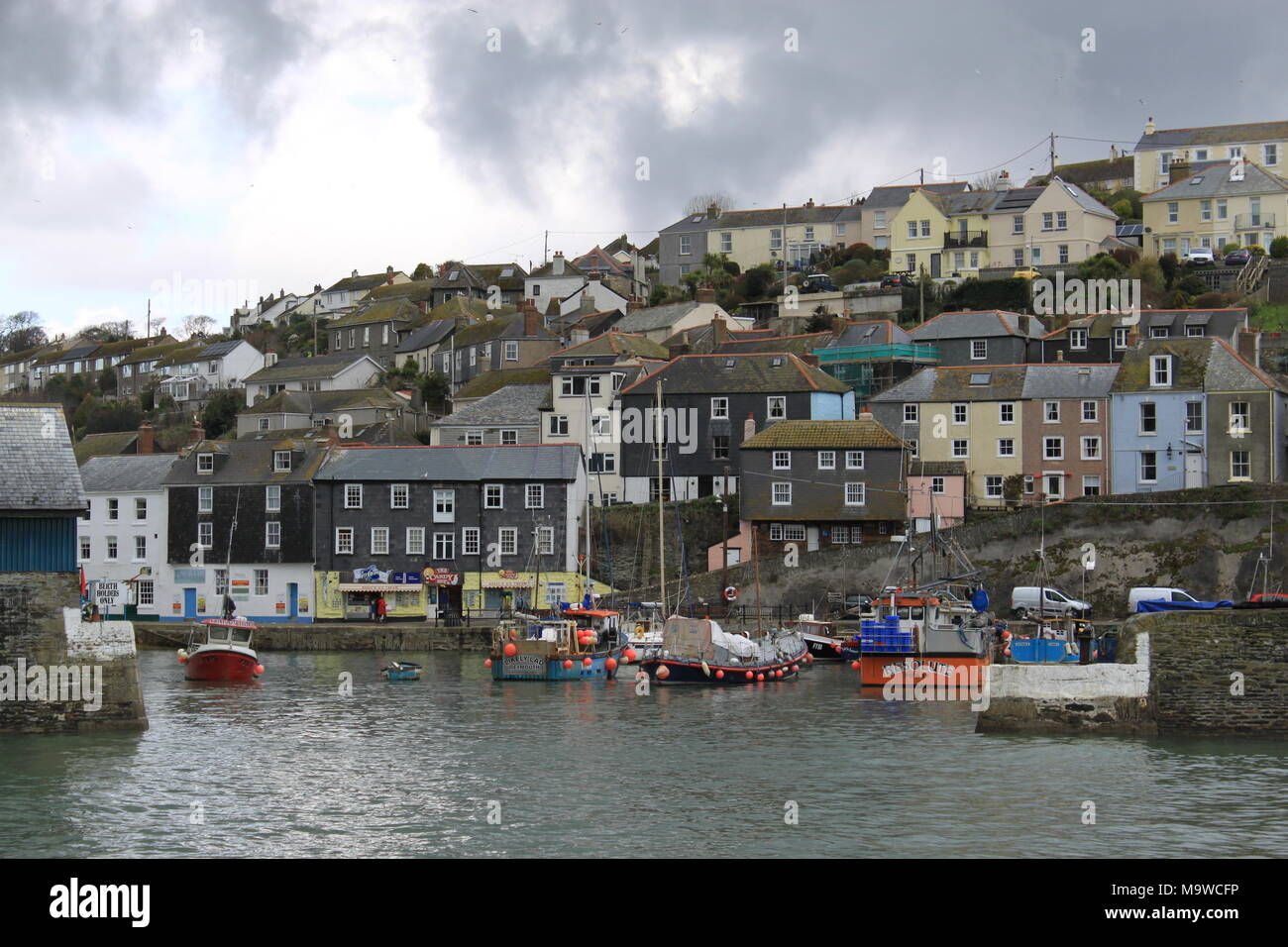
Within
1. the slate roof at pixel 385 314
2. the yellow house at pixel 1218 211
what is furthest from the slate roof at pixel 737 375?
the slate roof at pixel 385 314

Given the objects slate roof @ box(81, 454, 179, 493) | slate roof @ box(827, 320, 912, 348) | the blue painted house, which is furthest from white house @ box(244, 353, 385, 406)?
the blue painted house

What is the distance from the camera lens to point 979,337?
68812 mm

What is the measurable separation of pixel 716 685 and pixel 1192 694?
58.9ft

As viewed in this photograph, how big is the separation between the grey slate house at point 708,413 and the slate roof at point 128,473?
19.8 meters

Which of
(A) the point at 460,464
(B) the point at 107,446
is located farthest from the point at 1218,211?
(B) the point at 107,446

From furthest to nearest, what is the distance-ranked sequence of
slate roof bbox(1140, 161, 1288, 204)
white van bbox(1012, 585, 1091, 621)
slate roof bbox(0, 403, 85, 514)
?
slate roof bbox(1140, 161, 1288, 204), white van bbox(1012, 585, 1091, 621), slate roof bbox(0, 403, 85, 514)

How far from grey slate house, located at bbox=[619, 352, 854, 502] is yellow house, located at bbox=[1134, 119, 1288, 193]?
45.7 metres

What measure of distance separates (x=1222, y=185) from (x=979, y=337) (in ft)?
87.0

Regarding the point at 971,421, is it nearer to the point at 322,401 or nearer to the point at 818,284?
the point at 818,284

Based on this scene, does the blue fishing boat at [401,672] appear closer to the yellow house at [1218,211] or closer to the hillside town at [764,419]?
the hillside town at [764,419]

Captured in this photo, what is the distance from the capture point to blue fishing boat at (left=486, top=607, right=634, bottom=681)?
1756 inches

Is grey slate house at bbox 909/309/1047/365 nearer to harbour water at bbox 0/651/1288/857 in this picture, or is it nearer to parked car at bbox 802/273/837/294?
parked car at bbox 802/273/837/294

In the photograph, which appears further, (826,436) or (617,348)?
(617,348)

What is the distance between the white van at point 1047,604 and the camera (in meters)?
49.8
